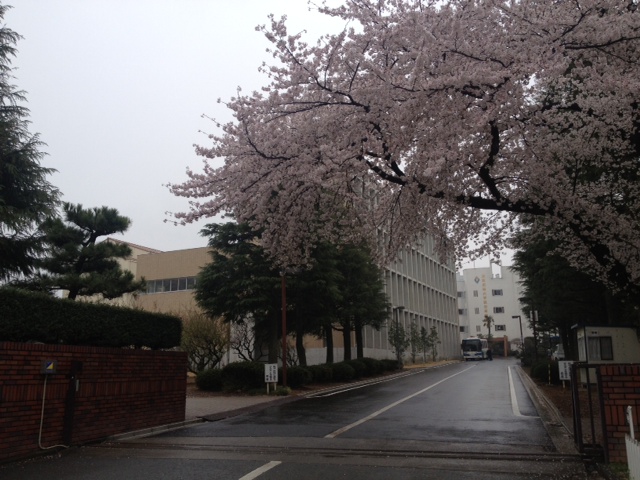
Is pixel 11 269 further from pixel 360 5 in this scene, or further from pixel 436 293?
pixel 436 293

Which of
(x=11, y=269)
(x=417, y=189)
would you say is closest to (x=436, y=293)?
(x=11, y=269)

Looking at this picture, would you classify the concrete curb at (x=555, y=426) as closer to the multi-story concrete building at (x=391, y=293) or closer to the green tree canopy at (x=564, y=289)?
the green tree canopy at (x=564, y=289)

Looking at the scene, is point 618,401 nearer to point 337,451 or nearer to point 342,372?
point 337,451

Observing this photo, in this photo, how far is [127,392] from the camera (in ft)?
36.6

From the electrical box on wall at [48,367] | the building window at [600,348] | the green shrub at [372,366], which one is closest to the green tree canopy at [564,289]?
the building window at [600,348]

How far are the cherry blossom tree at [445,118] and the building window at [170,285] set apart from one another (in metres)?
35.3

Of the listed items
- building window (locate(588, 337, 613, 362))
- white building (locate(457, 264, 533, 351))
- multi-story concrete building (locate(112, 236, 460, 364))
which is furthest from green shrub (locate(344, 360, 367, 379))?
white building (locate(457, 264, 533, 351))

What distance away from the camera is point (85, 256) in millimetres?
19984

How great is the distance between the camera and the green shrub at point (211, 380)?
2409 centimetres

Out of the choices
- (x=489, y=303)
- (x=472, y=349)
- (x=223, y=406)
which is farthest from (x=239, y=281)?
(x=489, y=303)

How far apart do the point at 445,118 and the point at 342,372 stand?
2327 centimetres

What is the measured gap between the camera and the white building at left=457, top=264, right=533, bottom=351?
10918cm

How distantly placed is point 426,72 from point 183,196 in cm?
562

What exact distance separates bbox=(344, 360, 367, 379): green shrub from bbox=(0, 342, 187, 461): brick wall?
794 inches
